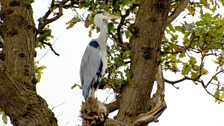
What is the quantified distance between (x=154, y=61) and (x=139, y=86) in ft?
0.92

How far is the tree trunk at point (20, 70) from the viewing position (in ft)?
14.6

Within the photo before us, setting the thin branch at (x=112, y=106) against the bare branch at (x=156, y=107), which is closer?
the bare branch at (x=156, y=107)

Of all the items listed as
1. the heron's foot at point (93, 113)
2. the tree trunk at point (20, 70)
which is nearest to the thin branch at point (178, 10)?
the tree trunk at point (20, 70)

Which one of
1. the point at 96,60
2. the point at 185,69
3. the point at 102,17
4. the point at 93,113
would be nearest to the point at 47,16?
the point at 102,17

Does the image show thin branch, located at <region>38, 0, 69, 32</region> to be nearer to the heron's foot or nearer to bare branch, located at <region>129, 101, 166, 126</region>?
bare branch, located at <region>129, 101, 166, 126</region>

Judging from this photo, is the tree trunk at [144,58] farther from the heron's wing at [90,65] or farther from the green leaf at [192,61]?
the green leaf at [192,61]

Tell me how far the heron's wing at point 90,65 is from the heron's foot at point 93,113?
136 cm

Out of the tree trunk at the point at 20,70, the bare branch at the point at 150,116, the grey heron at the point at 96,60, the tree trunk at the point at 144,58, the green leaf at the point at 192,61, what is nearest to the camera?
the tree trunk at the point at 20,70

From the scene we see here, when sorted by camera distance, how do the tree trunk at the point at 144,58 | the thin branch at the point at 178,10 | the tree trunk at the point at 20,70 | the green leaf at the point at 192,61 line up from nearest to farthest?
the tree trunk at the point at 20,70, the tree trunk at the point at 144,58, the thin branch at the point at 178,10, the green leaf at the point at 192,61

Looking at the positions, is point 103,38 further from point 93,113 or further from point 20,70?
point 93,113

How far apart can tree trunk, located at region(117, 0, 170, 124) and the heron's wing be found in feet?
1.09

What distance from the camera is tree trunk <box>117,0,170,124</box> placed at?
5391 millimetres

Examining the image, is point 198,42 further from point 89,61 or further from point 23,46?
point 23,46

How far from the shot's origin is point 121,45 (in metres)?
6.01
